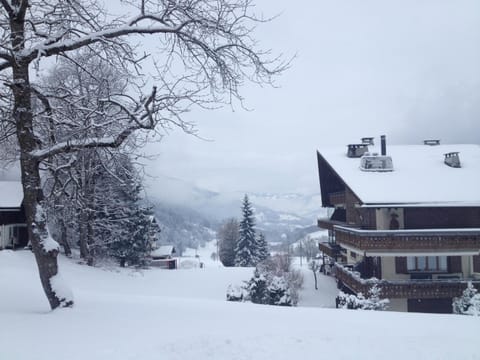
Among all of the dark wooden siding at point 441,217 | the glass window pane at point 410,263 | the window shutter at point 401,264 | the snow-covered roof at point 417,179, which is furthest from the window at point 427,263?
the snow-covered roof at point 417,179

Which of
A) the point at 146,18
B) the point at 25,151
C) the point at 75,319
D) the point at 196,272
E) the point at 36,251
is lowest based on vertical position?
the point at 196,272

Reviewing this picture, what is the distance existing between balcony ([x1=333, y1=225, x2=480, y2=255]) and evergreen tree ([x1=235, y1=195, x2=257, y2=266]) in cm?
2957

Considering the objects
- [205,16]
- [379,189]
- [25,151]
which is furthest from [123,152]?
[379,189]

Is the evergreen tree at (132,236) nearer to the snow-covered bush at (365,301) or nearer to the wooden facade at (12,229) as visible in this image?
the wooden facade at (12,229)

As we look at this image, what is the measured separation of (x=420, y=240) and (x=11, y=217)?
2788cm

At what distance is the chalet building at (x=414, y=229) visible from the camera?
61.1ft

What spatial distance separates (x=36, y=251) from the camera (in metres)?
7.34

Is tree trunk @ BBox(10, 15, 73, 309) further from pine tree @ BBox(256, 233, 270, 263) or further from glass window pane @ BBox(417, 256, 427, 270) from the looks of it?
pine tree @ BBox(256, 233, 270, 263)

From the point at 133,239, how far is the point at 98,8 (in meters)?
26.1

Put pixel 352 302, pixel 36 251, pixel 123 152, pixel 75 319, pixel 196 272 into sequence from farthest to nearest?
pixel 196 272 → pixel 352 302 → pixel 123 152 → pixel 36 251 → pixel 75 319

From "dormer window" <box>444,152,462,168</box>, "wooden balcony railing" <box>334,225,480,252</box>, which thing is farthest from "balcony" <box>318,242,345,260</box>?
"dormer window" <box>444,152,462,168</box>

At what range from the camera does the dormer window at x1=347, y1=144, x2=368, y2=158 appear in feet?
83.3

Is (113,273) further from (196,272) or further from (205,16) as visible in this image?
(205,16)

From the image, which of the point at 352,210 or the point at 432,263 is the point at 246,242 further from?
the point at 432,263
